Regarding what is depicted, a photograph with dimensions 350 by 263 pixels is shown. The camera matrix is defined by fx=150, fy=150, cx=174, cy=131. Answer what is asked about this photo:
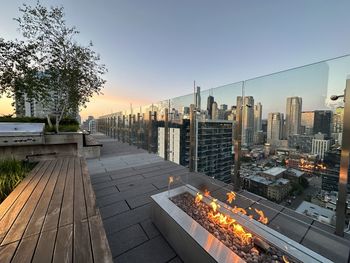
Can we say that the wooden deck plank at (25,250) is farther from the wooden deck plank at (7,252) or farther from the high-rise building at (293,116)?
the high-rise building at (293,116)

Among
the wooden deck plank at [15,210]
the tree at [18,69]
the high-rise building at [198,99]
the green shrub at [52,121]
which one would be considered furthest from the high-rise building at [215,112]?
the tree at [18,69]

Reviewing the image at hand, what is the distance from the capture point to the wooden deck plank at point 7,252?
0.99 metres

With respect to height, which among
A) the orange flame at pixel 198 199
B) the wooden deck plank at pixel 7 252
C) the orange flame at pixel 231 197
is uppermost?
the wooden deck plank at pixel 7 252

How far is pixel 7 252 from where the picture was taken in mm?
1054

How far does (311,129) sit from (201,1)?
19.8 ft

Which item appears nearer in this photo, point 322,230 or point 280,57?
point 322,230

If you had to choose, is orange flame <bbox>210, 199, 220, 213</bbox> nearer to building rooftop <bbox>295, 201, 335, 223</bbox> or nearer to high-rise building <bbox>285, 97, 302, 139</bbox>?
building rooftop <bbox>295, 201, 335, 223</bbox>

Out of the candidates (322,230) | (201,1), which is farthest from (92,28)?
(322,230)

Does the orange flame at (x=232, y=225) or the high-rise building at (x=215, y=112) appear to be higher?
the high-rise building at (x=215, y=112)

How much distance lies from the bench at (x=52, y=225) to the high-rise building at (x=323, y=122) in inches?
114

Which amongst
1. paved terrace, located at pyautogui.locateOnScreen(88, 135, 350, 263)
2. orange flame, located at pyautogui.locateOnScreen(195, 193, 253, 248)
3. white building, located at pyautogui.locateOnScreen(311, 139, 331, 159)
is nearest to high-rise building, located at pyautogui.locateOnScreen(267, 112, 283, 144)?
white building, located at pyautogui.locateOnScreen(311, 139, 331, 159)

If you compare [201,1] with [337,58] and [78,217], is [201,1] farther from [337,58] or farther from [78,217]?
[78,217]

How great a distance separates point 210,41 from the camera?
278 inches

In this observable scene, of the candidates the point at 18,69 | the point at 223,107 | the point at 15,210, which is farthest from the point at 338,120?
the point at 18,69
